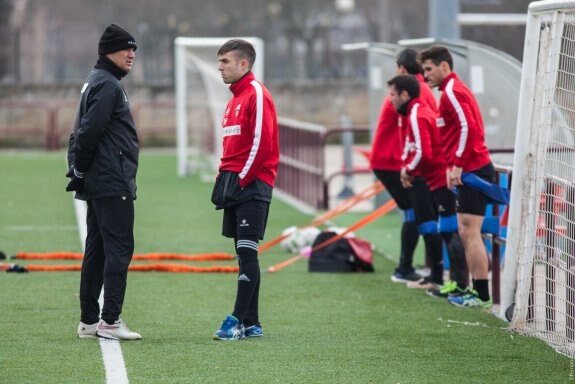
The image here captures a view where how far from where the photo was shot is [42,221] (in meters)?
17.5

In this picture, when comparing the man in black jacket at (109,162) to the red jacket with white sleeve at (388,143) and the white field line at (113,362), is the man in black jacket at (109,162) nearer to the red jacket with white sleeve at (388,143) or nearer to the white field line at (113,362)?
the white field line at (113,362)

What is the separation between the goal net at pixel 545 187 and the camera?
8.38 m

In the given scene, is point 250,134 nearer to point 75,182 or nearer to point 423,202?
point 75,182

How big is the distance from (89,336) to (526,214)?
3077 millimetres

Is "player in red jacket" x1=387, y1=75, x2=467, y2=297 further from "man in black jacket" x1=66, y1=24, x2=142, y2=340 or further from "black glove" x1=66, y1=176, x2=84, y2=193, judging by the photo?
"black glove" x1=66, y1=176, x2=84, y2=193

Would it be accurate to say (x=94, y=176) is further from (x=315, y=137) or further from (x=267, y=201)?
(x=315, y=137)

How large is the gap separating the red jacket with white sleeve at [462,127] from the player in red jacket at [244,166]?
1722 millimetres

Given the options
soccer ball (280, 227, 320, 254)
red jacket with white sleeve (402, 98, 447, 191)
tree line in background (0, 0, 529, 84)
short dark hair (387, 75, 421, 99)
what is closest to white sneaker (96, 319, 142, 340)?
red jacket with white sleeve (402, 98, 447, 191)

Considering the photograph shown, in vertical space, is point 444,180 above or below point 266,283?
above

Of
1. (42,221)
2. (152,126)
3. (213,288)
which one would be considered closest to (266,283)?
(213,288)

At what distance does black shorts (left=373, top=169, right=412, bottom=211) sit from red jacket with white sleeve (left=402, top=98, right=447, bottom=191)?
95 centimetres

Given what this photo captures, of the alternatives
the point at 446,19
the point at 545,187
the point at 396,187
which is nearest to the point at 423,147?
the point at 396,187

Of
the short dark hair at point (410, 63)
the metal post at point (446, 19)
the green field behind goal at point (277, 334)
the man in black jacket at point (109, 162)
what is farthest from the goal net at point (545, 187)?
the metal post at point (446, 19)

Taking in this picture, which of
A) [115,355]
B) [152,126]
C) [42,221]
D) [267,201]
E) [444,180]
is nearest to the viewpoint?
[115,355]
